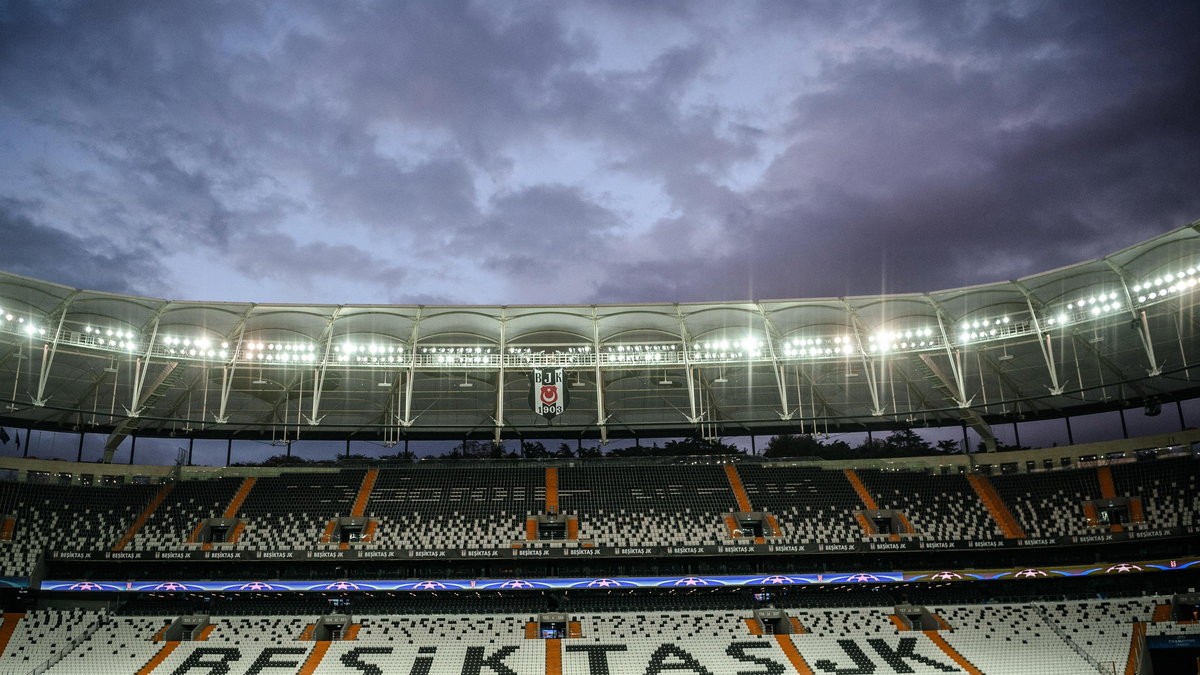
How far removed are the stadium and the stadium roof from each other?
24 cm

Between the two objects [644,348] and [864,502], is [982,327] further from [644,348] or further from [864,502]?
[644,348]

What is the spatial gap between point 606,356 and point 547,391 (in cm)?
→ 462

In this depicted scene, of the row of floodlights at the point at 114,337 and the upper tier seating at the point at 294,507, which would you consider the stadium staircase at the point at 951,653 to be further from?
the row of floodlights at the point at 114,337

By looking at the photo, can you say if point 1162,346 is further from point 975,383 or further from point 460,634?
point 460,634

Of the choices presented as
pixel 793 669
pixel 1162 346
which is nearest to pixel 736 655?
pixel 793 669

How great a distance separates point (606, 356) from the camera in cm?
4906

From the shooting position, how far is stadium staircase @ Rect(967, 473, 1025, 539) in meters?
45.5

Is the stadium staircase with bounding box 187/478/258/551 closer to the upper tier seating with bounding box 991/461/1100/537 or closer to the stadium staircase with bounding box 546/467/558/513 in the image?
the stadium staircase with bounding box 546/467/558/513

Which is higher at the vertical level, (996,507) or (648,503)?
(648,503)

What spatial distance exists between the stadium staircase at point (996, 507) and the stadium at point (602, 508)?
141mm

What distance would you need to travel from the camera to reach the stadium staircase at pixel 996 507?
45.5m

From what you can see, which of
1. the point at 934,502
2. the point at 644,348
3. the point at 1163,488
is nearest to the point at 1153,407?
the point at 1163,488

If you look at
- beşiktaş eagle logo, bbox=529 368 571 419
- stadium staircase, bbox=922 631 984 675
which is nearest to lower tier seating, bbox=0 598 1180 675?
stadium staircase, bbox=922 631 984 675

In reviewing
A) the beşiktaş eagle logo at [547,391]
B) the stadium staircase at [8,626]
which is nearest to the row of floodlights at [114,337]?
the stadium staircase at [8,626]
